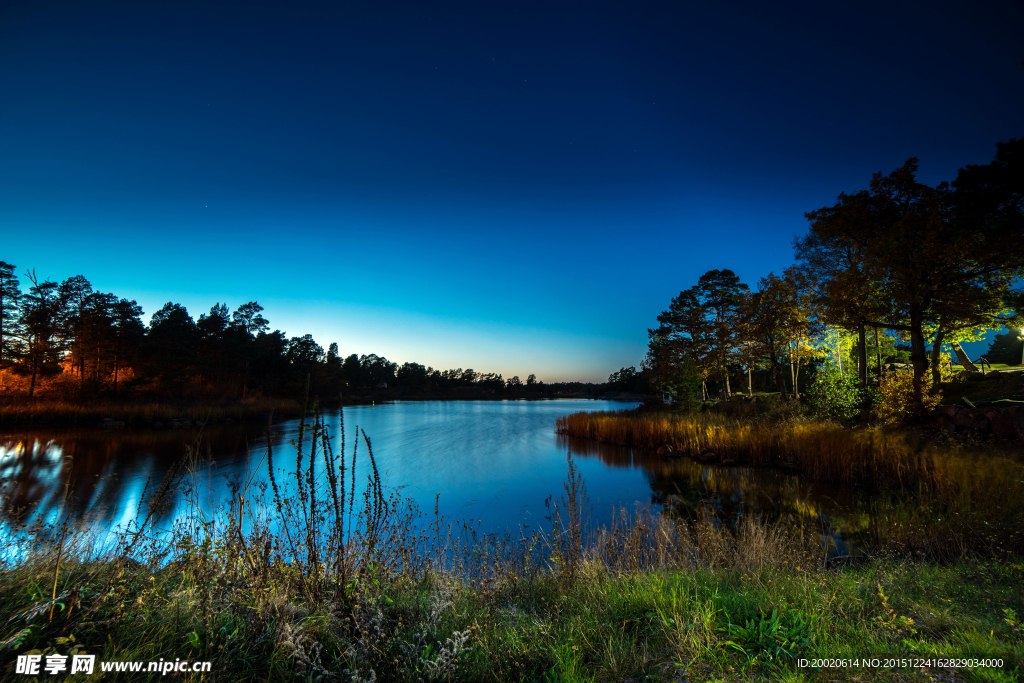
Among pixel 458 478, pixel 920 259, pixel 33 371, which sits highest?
pixel 920 259

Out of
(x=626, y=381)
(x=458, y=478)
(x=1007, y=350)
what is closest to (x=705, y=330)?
(x=458, y=478)

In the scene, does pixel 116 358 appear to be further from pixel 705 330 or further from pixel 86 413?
pixel 705 330

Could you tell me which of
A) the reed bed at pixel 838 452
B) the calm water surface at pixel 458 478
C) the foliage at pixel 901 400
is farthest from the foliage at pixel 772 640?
the foliage at pixel 901 400

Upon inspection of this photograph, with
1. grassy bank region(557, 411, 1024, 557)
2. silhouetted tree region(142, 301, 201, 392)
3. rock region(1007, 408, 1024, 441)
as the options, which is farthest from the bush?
silhouetted tree region(142, 301, 201, 392)

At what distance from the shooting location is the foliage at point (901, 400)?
11875 mm

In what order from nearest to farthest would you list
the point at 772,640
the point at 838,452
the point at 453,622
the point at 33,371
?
1. the point at 772,640
2. the point at 453,622
3. the point at 838,452
4. the point at 33,371

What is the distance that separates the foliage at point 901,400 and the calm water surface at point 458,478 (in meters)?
3.77

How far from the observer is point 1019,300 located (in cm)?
1212

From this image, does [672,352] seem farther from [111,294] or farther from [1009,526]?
[111,294]

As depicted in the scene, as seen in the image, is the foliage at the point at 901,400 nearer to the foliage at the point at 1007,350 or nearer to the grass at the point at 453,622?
the grass at the point at 453,622

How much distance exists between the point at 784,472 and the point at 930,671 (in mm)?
12932

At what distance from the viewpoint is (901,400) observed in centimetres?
1223

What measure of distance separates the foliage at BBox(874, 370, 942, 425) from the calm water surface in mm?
3774

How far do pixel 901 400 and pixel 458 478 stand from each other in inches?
574
